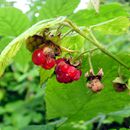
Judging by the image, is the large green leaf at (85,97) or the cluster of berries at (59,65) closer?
the cluster of berries at (59,65)

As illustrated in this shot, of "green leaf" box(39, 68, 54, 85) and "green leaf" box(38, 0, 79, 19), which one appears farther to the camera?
A: "green leaf" box(38, 0, 79, 19)

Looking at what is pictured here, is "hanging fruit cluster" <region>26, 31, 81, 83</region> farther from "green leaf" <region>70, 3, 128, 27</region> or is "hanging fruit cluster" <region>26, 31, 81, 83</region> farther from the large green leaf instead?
"green leaf" <region>70, 3, 128, 27</region>

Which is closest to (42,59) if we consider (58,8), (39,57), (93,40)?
(39,57)

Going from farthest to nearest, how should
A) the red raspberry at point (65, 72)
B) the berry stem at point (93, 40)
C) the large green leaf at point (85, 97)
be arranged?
the large green leaf at point (85, 97) < the red raspberry at point (65, 72) < the berry stem at point (93, 40)

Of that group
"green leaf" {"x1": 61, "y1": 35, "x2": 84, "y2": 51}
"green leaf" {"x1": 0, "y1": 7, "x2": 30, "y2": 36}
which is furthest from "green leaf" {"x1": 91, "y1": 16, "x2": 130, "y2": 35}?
"green leaf" {"x1": 0, "y1": 7, "x2": 30, "y2": 36}

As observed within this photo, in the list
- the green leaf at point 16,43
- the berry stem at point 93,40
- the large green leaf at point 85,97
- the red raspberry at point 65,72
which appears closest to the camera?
the green leaf at point 16,43

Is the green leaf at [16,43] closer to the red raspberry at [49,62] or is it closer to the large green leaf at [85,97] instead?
the red raspberry at [49,62]

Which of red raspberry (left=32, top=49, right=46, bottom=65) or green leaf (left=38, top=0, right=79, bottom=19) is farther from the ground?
green leaf (left=38, top=0, right=79, bottom=19)

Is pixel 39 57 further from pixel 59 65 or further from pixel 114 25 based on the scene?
pixel 114 25

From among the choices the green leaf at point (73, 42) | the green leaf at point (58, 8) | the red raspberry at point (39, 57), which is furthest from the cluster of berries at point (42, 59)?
the green leaf at point (58, 8)
